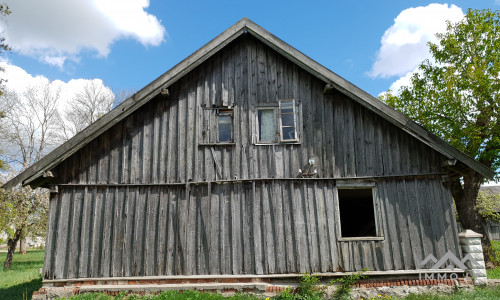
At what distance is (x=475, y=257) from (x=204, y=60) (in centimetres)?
941

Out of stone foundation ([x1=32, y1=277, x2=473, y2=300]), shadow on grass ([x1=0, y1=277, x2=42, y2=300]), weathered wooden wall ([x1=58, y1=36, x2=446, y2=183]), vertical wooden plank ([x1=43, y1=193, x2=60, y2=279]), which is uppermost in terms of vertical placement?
weathered wooden wall ([x1=58, y1=36, x2=446, y2=183])

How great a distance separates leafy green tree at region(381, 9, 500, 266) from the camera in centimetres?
1456

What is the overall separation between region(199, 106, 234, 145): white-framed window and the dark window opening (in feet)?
19.1

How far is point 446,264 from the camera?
8664mm

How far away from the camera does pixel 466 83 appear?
15117 millimetres

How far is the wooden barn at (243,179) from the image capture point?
875 centimetres

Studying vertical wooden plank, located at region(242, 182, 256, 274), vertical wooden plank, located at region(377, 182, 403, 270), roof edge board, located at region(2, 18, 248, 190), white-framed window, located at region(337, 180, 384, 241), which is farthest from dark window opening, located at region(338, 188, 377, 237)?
roof edge board, located at region(2, 18, 248, 190)

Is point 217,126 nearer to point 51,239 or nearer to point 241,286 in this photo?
point 241,286

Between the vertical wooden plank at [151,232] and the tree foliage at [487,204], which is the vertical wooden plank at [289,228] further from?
the tree foliage at [487,204]

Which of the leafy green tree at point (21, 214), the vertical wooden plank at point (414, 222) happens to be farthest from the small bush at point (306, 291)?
the leafy green tree at point (21, 214)

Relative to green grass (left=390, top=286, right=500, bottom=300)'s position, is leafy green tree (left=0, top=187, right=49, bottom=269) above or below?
above

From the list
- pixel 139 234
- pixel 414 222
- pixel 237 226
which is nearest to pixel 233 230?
pixel 237 226

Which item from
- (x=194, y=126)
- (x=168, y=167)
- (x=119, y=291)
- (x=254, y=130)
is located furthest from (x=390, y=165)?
(x=119, y=291)

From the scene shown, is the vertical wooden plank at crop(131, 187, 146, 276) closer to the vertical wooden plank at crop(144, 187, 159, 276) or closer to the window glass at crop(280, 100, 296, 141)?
the vertical wooden plank at crop(144, 187, 159, 276)
